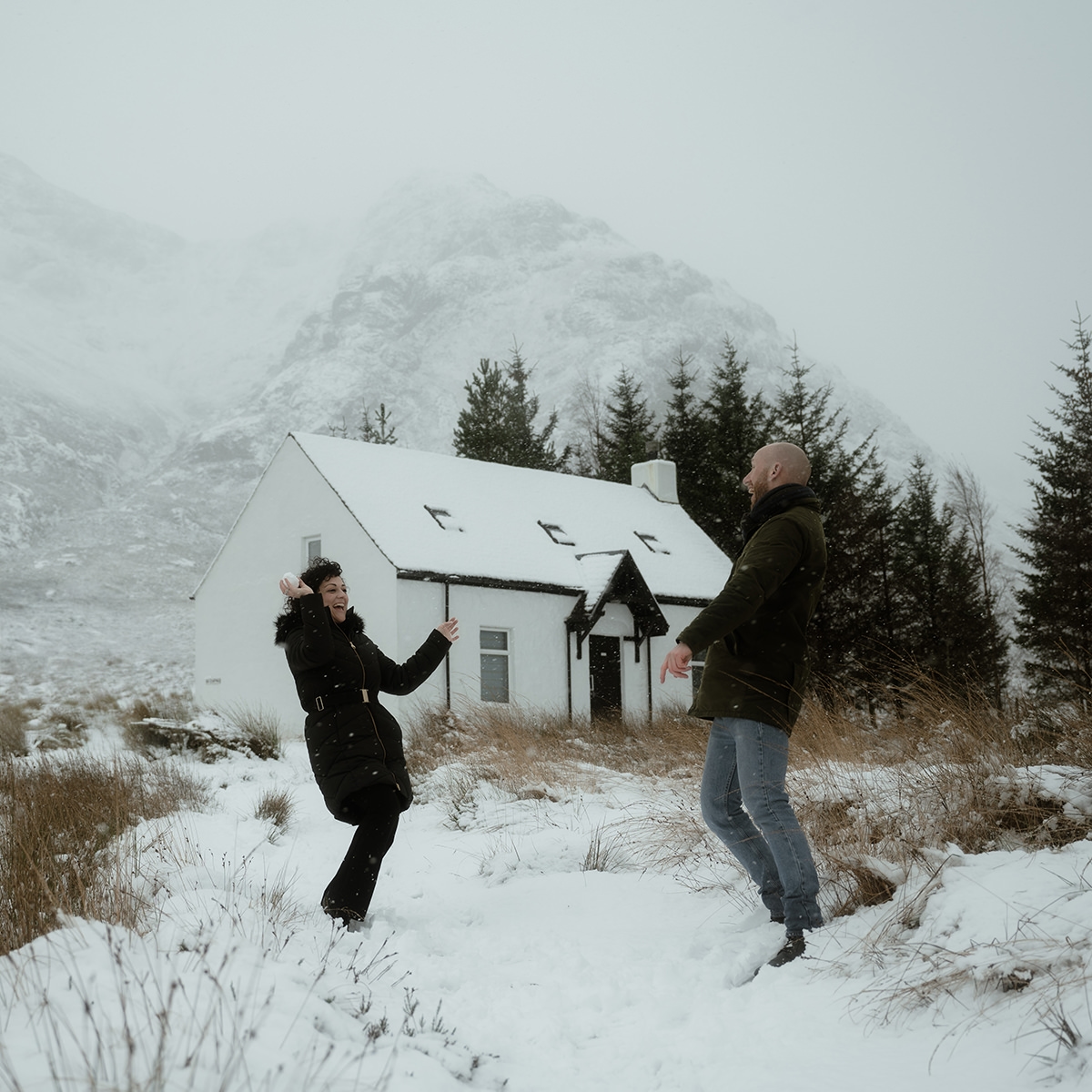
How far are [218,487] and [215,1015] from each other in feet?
311

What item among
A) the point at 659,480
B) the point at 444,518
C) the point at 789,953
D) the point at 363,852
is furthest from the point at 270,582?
the point at 789,953

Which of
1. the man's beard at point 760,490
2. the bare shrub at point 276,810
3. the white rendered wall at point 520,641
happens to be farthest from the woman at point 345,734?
the white rendered wall at point 520,641

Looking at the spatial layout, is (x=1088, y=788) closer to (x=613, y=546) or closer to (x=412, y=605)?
(x=412, y=605)

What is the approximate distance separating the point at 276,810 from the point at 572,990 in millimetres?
4423

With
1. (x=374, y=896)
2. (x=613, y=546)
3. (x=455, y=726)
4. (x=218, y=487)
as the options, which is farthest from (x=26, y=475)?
(x=374, y=896)

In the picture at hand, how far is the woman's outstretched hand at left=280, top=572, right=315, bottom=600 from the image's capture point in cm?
443

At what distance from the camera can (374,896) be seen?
5.27 meters

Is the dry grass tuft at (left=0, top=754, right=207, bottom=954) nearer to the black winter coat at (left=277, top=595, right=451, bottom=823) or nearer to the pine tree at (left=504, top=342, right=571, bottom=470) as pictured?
the black winter coat at (left=277, top=595, right=451, bottom=823)

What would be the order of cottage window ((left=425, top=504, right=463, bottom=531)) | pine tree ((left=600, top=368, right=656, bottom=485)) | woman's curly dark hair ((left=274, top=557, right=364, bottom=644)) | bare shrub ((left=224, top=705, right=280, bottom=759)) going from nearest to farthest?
woman's curly dark hair ((left=274, top=557, right=364, bottom=644)) < bare shrub ((left=224, top=705, right=280, bottom=759)) < cottage window ((left=425, top=504, right=463, bottom=531)) < pine tree ((left=600, top=368, right=656, bottom=485))

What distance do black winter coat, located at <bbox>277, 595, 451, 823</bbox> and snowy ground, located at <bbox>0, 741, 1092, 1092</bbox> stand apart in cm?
63

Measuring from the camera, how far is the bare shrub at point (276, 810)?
24.1 ft

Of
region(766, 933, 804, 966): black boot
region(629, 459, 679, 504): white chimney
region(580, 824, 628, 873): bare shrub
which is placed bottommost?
region(580, 824, 628, 873): bare shrub

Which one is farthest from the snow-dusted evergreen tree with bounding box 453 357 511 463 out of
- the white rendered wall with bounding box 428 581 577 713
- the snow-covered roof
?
the white rendered wall with bounding box 428 581 577 713

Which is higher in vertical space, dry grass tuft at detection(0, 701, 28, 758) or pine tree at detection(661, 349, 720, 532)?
pine tree at detection(661, 349, 720, 532)
